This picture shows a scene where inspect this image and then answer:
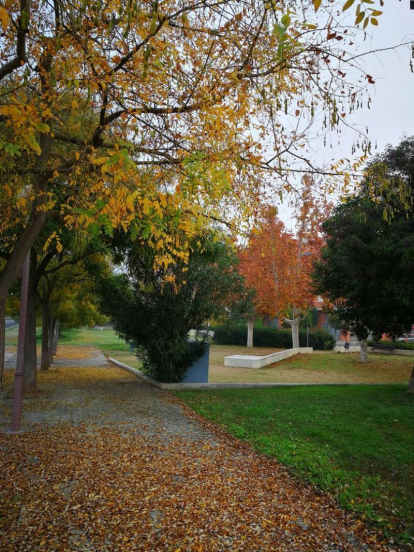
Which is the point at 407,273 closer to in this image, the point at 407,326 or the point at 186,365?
the point at 407,326

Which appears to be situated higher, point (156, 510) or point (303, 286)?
point (303, 286)

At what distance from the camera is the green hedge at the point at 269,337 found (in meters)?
35.1

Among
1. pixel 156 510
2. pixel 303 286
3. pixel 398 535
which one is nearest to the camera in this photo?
pixel 398 535

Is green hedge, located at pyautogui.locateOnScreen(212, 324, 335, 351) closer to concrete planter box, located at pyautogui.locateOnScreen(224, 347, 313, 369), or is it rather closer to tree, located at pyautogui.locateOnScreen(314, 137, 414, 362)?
concrete planter box, located at pyautogui.locateOnScreen(224, 347, 313, 369)

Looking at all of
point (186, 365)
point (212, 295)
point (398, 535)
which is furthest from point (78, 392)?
point (398, 535)

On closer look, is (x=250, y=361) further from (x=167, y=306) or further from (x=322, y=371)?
(x=167, y=306)

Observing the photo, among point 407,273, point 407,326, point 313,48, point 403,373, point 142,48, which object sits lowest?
point 403,373

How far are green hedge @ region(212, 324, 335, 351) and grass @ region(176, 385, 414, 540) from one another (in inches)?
816

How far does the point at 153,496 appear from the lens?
17.4 ft

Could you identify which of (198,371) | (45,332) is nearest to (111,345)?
(45,332)

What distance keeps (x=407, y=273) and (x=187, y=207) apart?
778cm

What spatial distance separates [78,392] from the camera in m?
13.7

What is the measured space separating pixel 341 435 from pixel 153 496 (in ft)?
14.2

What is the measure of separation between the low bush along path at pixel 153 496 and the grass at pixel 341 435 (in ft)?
1.10
